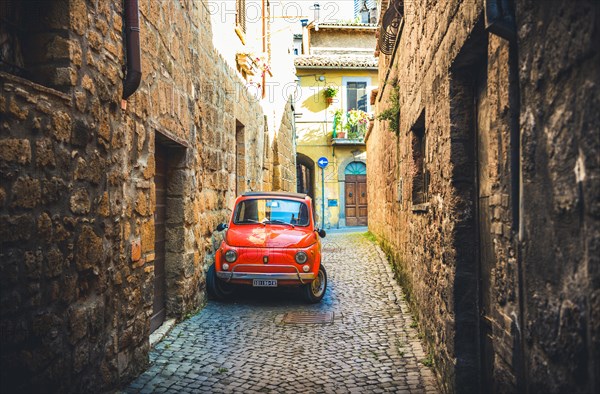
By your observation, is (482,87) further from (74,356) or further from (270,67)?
(270,67)

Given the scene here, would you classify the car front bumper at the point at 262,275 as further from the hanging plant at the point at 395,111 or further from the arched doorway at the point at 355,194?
the arched doorway at the point at 355,194

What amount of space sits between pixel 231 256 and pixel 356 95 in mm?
18694

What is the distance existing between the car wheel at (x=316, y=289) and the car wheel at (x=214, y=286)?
1.09 metres

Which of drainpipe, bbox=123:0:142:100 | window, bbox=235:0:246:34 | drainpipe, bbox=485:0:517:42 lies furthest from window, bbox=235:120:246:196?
drainpipe, bbox=485:0:517:42

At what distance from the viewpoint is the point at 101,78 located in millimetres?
3377

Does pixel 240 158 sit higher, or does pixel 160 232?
pixel 240 158

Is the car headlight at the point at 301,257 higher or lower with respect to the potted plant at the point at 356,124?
lower

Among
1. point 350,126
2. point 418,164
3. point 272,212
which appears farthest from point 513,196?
point 350,126

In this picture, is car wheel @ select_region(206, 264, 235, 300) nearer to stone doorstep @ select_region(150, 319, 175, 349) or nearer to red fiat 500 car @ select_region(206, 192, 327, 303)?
red fiat 500 car @ select_region(206, 192, 327, 303)

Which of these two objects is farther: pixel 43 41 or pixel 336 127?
pixel 336 127

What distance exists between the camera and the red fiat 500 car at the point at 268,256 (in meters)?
6.65

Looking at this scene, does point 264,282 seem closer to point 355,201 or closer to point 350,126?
point 355,201

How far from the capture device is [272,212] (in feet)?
24.7

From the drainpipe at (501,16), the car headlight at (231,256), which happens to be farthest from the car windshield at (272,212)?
the drainpipe at (501,16)
